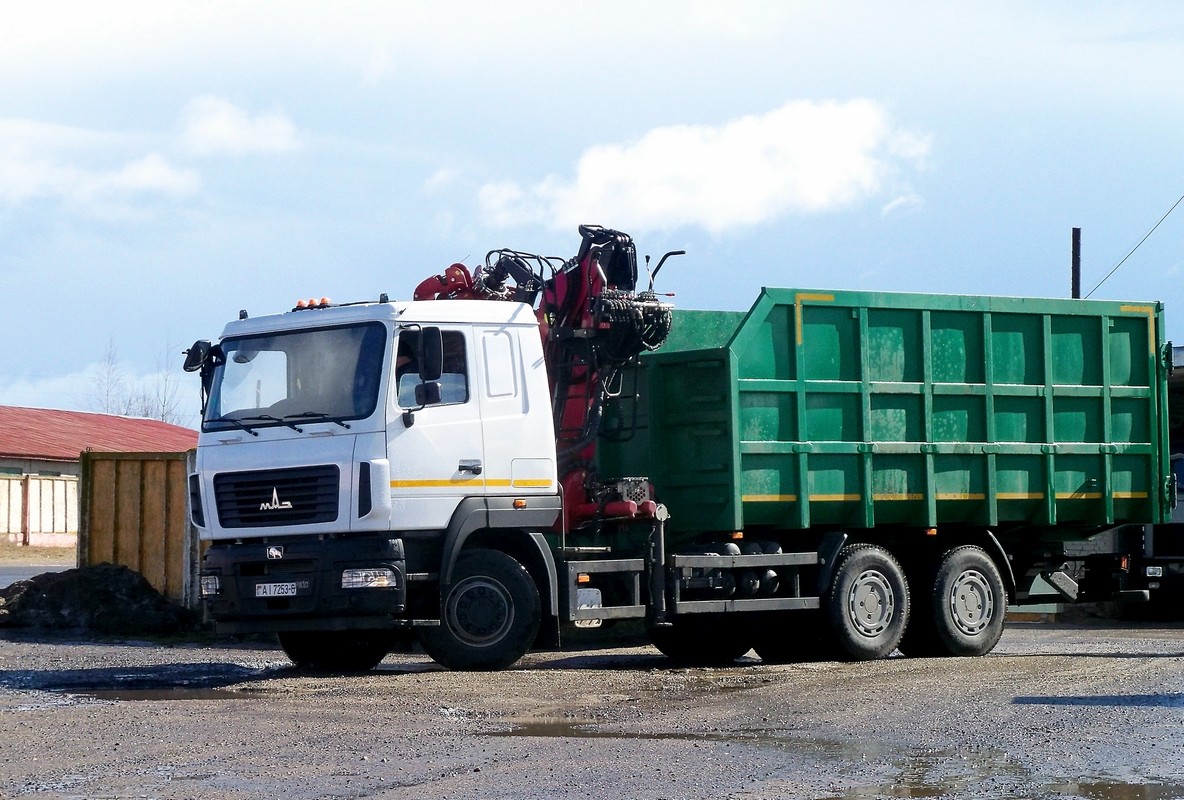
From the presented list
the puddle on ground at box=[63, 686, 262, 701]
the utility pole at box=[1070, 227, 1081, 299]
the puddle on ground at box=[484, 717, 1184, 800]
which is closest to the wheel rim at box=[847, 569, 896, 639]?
the puddle on ground at box=[484, 717, 1184, 800]

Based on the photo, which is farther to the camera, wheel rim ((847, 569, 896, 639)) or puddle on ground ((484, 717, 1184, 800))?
wheel rim ((847, 569, 896, 639))

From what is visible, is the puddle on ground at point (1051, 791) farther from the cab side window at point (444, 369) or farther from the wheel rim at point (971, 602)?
the wheel rim at point (971, 602)

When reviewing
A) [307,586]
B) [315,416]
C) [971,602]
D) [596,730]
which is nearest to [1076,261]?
[971,602]

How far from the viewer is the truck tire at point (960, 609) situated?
14602 millimetres

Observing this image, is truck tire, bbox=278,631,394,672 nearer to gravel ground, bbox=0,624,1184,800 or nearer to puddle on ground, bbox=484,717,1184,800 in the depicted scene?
gravel ground, bbox=0,624,1184,800

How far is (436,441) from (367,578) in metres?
1.12

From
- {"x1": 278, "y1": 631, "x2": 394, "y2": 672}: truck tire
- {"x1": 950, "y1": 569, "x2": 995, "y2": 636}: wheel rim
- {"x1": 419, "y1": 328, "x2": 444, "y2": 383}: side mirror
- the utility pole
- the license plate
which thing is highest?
the utility pole

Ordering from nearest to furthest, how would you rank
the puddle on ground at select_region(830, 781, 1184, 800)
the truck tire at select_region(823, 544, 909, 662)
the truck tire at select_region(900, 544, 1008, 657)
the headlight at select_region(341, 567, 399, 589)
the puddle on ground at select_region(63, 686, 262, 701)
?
1. the puddle on ground at select_region(830, 781, 1184, 800)
2. the puddle on ground at select_region(63, 686, 262, 701)
3. the headlight at select_region(341, 567, 399, 589)
4. the truck tire at select_region(823, 544, 909, 662)
5. the truck tire at select_region(900, 544, 1008, 657)

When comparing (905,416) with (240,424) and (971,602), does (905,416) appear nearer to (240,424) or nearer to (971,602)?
(971,602)

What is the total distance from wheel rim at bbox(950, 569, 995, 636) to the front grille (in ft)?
19.2

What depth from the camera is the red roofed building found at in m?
42.7

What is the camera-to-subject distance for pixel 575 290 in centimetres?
1360

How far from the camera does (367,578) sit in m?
11.8

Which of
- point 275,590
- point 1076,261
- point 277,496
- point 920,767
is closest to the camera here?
point 920,767
